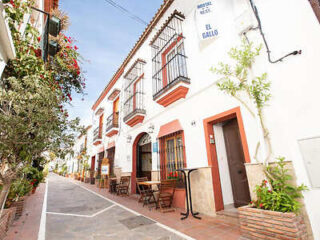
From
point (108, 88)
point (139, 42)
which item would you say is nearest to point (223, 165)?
point (139, 42)

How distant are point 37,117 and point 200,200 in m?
4.12

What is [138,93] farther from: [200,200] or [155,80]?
[200,200]

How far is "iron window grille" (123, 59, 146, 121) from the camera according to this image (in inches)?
317

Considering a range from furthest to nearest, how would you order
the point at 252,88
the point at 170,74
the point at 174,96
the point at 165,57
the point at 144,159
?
the point at 144,159, the point at 165,57, the point at 170,74, the point at 174,96, the point at 252,88

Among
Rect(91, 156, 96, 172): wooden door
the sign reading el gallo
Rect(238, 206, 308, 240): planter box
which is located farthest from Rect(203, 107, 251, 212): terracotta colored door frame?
Rect(91, 156, 96, 172): wooden door

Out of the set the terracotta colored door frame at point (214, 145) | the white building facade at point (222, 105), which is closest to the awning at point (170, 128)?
the white building facade at point (222, 105)

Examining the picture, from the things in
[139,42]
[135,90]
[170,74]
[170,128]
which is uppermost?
[139,42]

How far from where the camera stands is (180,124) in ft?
17.8

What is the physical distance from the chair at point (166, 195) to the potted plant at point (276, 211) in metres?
2.29

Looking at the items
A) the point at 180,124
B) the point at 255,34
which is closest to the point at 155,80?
the point at 180,124

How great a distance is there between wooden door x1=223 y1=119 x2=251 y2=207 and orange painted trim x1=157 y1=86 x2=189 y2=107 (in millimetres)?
1692

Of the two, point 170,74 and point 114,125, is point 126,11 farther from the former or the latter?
point 114,125

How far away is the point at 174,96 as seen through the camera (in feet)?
18.2

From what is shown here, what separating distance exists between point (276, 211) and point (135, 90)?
7.74 meters
